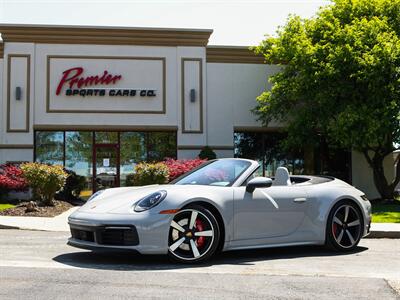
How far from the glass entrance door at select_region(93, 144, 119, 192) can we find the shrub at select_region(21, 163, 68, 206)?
4755 mm

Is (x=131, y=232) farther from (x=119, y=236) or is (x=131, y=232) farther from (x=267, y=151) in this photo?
(x=267, y=151)

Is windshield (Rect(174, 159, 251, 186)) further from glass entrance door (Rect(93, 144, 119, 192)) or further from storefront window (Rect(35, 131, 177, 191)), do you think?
glass entrance door (Rect(93, 144, 119, 192))

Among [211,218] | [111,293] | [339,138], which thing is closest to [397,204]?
[339,138]

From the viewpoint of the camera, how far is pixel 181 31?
2053 centimetres

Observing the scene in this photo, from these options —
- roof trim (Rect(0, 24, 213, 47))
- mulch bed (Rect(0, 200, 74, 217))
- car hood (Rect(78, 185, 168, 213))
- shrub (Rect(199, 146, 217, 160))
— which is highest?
roof trim (Rect(0, 24, 213, 47))

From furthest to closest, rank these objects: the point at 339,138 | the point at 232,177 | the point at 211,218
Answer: the point at 339,138, the point at 232,177, the point at 211,218

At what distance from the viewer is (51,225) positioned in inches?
441

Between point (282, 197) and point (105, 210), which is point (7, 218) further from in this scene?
point (282, 197)

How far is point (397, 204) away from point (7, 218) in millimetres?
12563

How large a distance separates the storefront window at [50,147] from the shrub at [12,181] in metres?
1.86

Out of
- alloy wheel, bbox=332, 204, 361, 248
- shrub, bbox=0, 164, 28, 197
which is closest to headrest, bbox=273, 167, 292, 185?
alloy wheel, bbox=332, 204, 361, 248

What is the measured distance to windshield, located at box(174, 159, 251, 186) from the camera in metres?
6.90

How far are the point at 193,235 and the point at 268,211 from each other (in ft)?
3.69

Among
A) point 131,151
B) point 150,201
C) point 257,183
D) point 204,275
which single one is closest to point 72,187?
point 131,151
